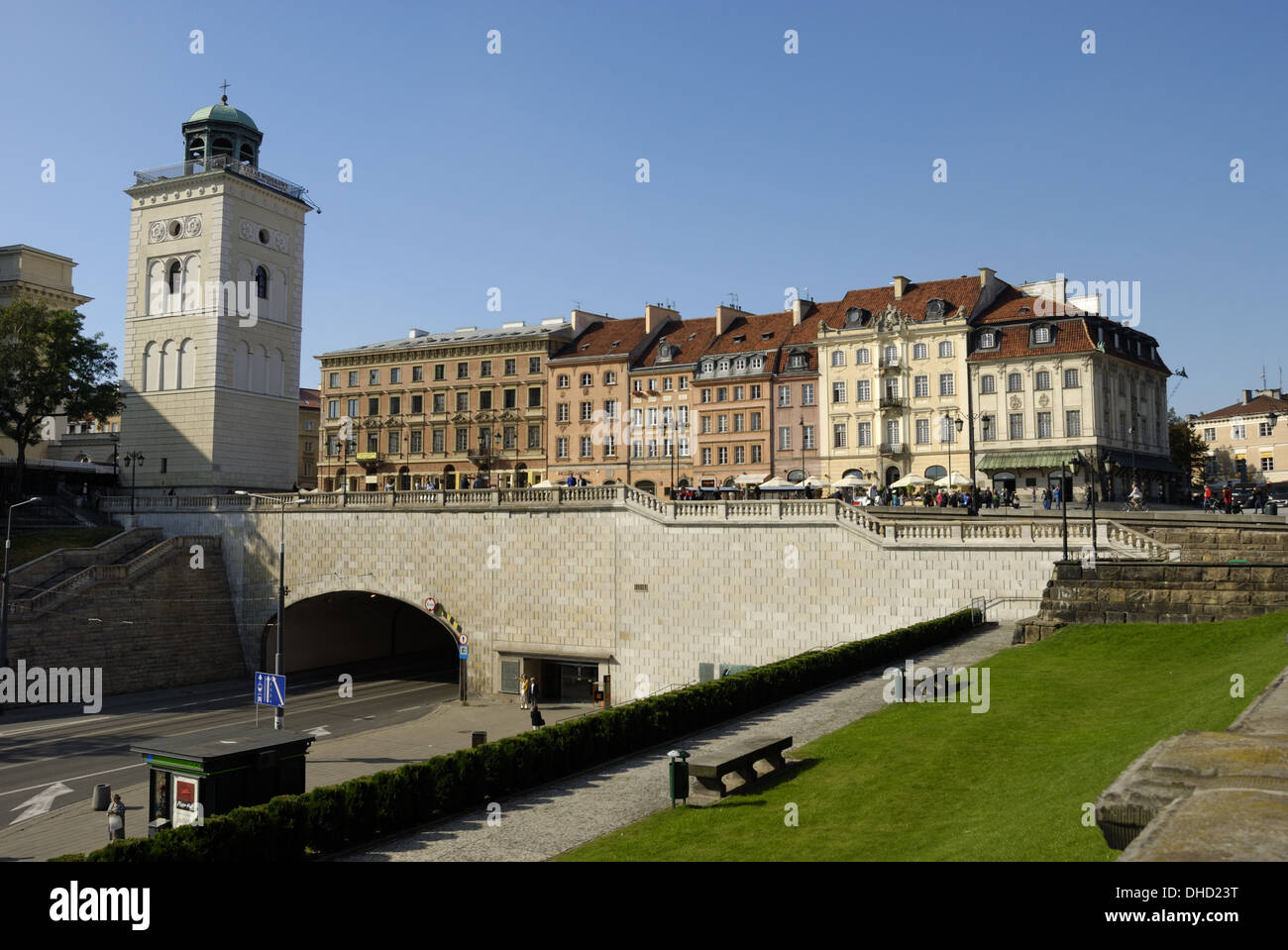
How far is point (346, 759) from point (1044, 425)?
4932 centimetres

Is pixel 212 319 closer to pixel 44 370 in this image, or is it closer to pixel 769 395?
pixel 44 370

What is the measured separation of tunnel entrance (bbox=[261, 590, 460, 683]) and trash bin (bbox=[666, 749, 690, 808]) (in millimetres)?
39901

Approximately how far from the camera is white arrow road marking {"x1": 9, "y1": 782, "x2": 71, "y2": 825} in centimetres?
2852

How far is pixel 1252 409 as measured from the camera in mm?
100438

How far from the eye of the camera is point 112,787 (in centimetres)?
3203

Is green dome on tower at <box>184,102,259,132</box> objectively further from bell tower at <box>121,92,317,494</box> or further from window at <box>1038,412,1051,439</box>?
window at <box>1038,412,1051,439</box>

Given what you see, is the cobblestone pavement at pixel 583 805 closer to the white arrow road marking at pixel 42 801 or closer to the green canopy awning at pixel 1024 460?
the white arrow road marking at pixel 42 801

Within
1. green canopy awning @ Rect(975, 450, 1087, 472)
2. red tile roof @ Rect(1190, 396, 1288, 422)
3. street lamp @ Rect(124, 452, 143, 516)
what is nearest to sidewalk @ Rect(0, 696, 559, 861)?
street lamp @ Rect(124, 452, 143, 516)

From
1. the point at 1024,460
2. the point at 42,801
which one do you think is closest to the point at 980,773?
the point at 42,801

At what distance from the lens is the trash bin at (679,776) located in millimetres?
17094

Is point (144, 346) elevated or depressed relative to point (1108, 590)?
elevated
